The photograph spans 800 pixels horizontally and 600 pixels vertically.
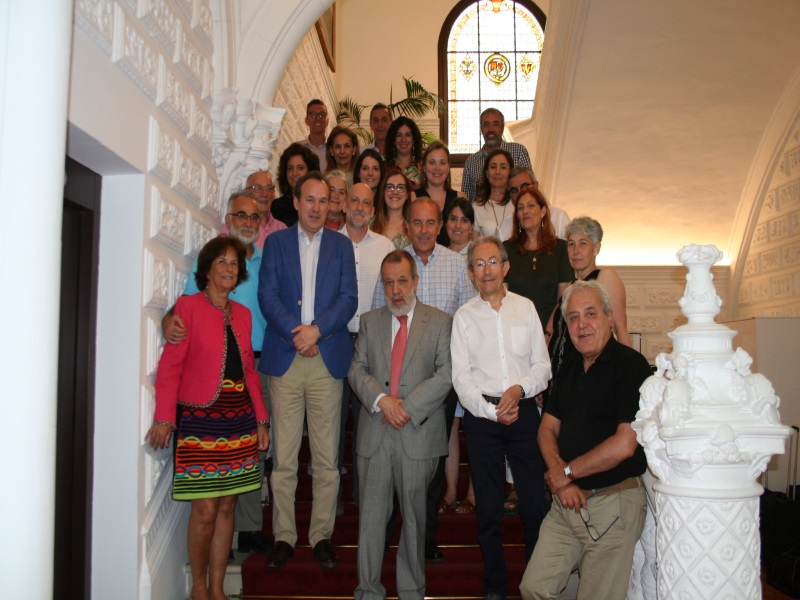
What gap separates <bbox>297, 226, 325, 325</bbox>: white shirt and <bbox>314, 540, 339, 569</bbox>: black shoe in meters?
1.12

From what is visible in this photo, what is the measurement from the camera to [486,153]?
571 cm

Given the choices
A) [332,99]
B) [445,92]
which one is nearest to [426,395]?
[332,99]

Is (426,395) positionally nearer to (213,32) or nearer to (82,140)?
(82,140)

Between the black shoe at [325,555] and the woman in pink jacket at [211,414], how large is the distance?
1.55ft

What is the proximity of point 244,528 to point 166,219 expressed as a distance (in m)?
1.64

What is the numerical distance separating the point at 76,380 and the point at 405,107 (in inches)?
346

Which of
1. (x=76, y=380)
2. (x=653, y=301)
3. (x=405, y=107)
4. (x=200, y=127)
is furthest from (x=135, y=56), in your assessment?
(x=405, y=107)

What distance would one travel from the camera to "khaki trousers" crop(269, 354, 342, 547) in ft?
12.2

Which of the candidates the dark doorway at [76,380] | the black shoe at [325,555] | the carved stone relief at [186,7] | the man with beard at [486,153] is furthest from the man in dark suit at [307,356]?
the man with beard at [486,153]

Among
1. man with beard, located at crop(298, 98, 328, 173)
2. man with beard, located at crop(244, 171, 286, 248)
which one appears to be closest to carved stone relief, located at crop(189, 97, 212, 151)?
man with beard, located at crop(244, 171, 286, 248)

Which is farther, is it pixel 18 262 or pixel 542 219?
pixel 542 219

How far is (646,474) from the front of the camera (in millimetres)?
2934

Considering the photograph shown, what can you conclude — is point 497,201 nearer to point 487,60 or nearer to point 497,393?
point 497,393

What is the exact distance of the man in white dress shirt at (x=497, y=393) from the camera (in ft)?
11.3
